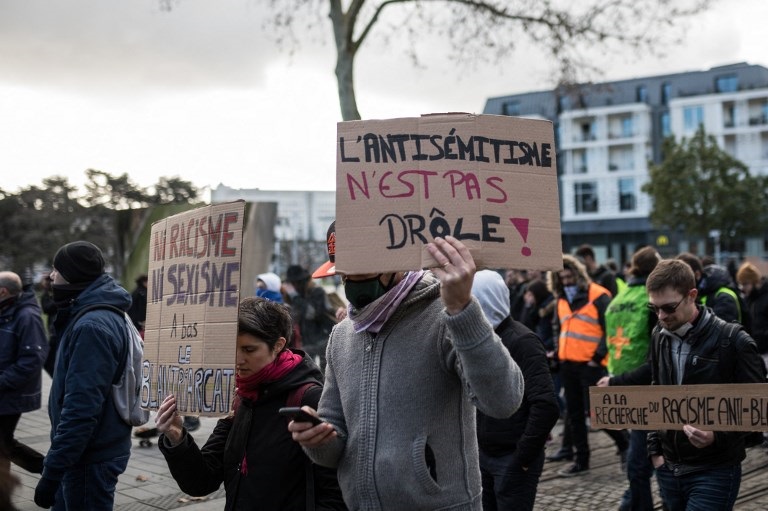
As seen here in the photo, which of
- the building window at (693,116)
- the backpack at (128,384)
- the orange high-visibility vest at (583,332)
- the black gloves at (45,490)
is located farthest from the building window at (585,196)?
the black gloves at (45,490)

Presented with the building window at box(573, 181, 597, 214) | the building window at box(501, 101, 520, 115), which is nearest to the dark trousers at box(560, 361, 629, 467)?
the building window at box(573, 181, 597, 214)

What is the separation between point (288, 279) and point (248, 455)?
21.6ft

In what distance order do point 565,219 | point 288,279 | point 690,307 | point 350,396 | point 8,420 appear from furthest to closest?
point 565,219 < point 288,279 < point 8,420 < point 690,307 < point 350,396

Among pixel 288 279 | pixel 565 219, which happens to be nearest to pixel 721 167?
pixel 565 219

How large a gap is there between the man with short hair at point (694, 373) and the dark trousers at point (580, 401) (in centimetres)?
363

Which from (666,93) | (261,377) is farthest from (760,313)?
(666,93)

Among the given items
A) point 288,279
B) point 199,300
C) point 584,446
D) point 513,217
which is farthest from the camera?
point 288,279

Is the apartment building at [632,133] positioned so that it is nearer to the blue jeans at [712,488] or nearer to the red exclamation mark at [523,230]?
the blue jeans at [712,488]

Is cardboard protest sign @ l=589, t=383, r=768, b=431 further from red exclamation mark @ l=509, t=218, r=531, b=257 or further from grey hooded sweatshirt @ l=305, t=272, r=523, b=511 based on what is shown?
red exclamation mark @ l=509, t=218, r=531, b=257

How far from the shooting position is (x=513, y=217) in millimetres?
2377

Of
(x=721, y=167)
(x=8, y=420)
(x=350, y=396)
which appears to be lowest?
(x=8, y=420)

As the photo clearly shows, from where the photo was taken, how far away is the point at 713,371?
12.3 ft

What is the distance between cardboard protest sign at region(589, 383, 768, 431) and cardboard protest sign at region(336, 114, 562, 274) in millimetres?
1520

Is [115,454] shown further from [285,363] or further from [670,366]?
[670,366]
